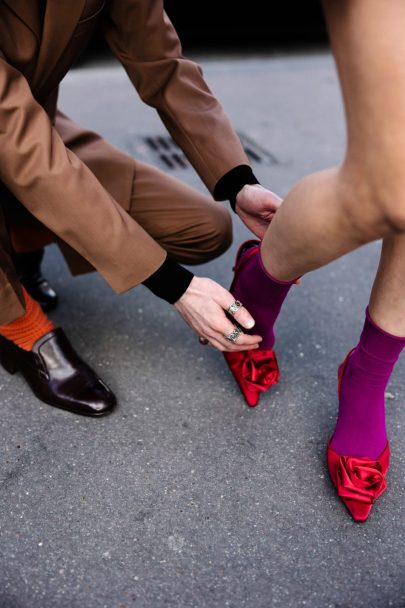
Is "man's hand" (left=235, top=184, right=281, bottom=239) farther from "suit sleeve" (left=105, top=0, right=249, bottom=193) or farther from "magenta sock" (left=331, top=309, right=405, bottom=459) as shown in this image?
"magenta sock" (left=331, top=309, right=405, bottom=459)

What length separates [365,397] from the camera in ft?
4.13

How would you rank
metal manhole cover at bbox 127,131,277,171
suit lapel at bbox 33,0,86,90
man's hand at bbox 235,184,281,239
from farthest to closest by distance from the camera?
metal manhole cover at bbox 127,131,277,171, man's hand at bbox 235,184,281,239, suit lapel at bbox 33,0,86,90

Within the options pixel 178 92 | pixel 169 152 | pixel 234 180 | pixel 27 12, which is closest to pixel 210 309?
pixel 234 180

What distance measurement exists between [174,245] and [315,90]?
2603mm

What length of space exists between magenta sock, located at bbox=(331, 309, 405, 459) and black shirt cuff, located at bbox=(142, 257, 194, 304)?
0.36m

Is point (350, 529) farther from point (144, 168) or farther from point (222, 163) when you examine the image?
point (144, 168)

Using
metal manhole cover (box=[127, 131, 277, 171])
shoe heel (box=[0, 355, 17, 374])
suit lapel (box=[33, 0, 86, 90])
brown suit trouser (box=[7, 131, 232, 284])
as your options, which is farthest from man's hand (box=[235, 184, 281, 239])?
metal manhole cover (box=[127, 131, 277, 171])

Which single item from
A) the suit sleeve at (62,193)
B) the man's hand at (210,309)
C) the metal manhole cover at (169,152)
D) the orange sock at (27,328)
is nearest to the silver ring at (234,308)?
the man's hand at (210,309)

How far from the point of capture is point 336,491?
1.29 metres

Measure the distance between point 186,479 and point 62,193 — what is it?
2.05ft

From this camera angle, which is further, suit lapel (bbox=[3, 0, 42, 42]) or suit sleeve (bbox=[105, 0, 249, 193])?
suit sleeve (bbox=[105, 0, 249, 193])

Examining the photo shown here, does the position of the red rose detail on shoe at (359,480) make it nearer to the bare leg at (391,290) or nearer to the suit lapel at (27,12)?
the bare leg at (391,290)

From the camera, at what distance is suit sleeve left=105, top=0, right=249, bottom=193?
4.78ft

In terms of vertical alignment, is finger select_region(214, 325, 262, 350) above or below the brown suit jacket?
below
